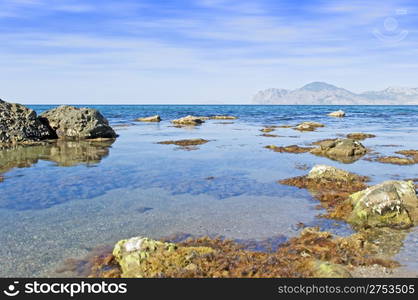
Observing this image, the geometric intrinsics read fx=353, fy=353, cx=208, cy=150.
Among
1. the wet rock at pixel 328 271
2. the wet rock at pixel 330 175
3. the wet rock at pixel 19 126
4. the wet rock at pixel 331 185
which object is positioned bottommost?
the wet rock at pixel 328 271

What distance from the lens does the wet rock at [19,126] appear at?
36031mm

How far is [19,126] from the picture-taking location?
1467 inches

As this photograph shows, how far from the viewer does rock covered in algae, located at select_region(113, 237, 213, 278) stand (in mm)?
9086

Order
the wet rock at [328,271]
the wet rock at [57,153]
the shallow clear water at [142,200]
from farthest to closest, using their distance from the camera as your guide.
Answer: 1. the wet rock at [57,153]
2. the shallow clear water at [142,200]
3. the wet rock at [328,271]

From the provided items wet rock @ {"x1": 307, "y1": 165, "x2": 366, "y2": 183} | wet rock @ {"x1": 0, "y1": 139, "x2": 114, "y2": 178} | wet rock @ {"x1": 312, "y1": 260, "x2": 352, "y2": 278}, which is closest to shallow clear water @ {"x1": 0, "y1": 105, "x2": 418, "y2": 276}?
wet rock @ {"x1": 0, "y1": 139, "x2": 114, "y2": 178}

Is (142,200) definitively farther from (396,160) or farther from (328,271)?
(396,160)

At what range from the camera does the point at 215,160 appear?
87.8 ft

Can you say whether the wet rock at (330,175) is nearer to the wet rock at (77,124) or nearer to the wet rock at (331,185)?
the wet rock at (331,185)

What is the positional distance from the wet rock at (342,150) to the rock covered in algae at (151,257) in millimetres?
20249

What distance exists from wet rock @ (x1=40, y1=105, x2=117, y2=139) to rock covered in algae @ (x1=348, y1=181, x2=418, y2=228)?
33148mm

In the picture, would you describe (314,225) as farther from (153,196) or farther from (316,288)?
(153,196)

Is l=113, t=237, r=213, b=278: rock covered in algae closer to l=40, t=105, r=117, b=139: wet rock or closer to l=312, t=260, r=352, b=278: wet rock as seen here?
l=312, t=260, r=352, b=278: wet rock

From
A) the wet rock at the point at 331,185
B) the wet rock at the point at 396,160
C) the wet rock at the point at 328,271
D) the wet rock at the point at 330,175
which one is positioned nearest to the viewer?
the wet rock at the point at 328,271

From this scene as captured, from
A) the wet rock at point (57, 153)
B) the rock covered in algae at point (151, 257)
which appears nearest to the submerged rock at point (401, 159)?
the rock covered in algae at point (151, 257)
